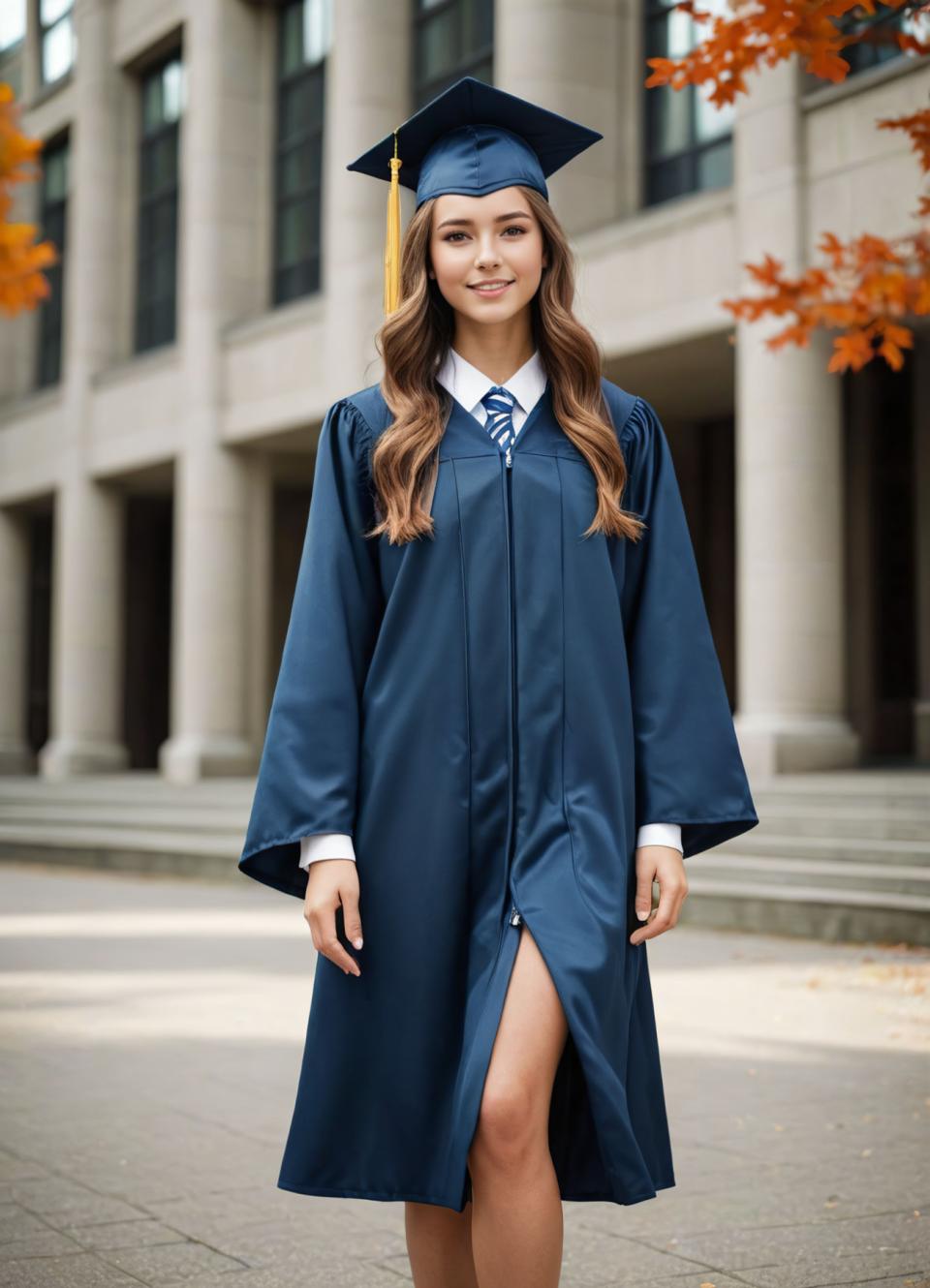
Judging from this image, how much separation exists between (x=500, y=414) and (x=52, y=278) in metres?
32.8

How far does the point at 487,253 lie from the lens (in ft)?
9.73

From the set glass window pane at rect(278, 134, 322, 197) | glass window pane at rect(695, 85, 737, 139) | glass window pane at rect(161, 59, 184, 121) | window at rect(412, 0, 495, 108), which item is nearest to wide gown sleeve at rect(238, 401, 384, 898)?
glass window pane at rect(695, 85, 737, 139)

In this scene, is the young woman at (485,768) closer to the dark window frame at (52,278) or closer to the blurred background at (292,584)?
the blurred background at (292,584)

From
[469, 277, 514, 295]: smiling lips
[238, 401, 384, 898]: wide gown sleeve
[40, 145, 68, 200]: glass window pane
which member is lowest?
[238, 401, 384, 898]: wide gown sleeve

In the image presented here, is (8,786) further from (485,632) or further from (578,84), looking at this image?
(485,632)

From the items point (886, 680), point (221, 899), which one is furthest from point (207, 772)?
point (221, 899)

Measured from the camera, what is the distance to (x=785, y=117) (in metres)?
17.0

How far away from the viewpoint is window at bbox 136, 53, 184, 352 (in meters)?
30.1

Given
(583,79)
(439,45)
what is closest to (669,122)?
(583,79)

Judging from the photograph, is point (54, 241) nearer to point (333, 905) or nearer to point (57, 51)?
point (57, 51)

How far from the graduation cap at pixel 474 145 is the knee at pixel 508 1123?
1.48m

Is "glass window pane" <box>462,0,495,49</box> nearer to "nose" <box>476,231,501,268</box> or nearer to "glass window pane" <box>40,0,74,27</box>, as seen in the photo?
"glass window pane" <box>40,0,74,27</box>

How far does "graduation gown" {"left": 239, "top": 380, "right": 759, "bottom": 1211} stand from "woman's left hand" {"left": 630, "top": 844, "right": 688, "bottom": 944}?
0.09ft

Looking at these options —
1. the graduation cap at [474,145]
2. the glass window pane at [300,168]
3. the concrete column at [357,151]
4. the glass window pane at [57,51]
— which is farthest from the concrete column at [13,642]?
the graduation cap at [474,145]
